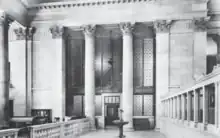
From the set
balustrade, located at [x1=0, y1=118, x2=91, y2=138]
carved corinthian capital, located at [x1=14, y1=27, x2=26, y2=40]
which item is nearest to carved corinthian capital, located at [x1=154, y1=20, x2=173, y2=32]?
balustrade, located at [x1=0, y1=118, x2=91, y2=138]

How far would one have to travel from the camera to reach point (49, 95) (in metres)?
24.2

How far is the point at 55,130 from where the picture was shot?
13844 mm

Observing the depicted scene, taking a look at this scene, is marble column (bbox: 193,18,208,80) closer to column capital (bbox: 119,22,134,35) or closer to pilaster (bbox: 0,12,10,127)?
column capital (bbox: 119,22,134,35)

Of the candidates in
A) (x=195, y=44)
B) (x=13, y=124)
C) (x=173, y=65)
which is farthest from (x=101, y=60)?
(x=13, y=124)

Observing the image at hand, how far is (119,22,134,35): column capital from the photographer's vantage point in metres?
23.0

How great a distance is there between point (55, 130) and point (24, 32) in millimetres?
13179

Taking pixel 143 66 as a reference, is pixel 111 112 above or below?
below

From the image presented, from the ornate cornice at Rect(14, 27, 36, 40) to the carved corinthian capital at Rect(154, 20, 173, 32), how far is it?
10955 millimetres

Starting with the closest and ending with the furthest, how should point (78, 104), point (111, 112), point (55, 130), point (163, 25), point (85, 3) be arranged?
point (55, 130) → point (163, 25) → point (85, 3) → point (111, 112) → point (78, 104)

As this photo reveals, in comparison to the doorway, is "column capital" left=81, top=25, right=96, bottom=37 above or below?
above

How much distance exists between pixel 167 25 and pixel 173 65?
11.2 feet

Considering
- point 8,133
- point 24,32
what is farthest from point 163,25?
point 8,133

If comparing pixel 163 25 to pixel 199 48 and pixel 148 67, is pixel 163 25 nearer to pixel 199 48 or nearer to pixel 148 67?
pixel 199 48

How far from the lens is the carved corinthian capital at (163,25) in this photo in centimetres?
2267
